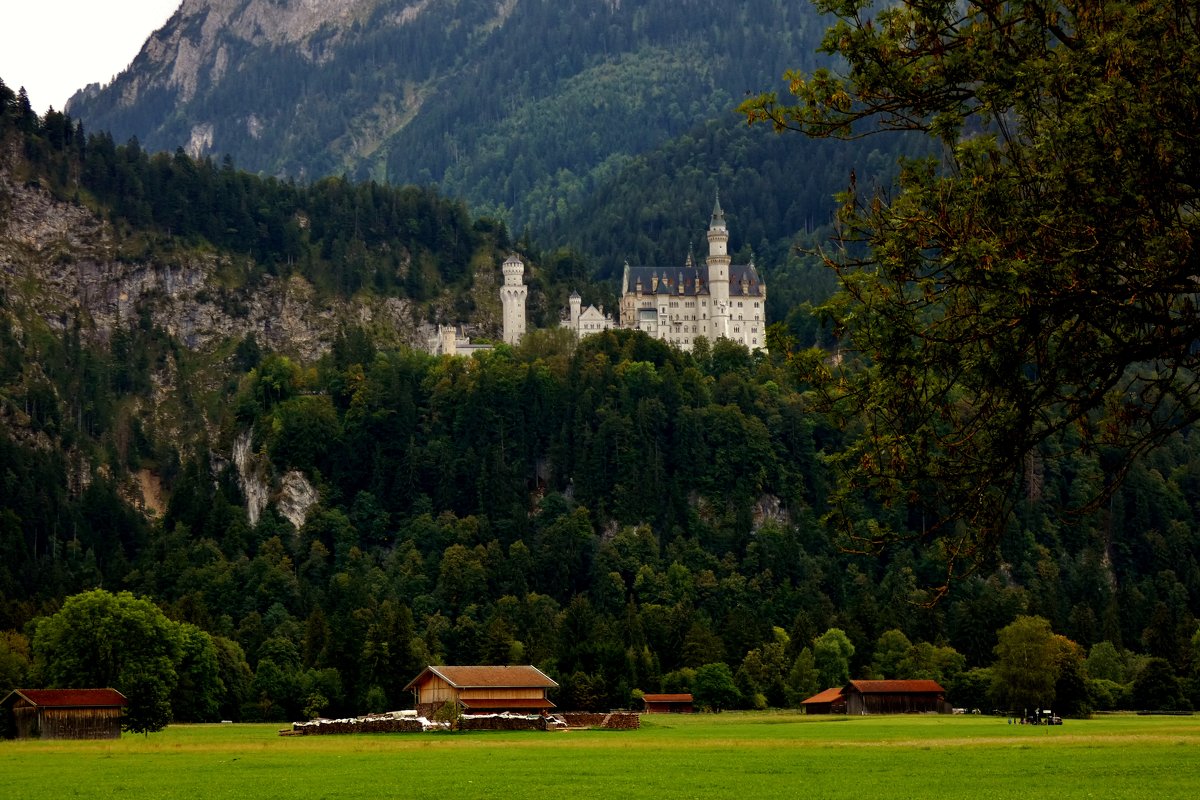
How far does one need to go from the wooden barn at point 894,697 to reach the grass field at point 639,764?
2879cm

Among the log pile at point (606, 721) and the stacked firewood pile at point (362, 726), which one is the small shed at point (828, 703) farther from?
the stacked firewood pile at point (362, 726)

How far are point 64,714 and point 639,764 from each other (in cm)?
4371

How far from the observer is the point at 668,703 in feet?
469

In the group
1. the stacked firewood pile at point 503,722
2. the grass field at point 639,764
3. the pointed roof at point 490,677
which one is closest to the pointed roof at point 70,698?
the grass field at point 639,764

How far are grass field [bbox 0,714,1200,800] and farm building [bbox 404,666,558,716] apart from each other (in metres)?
15.2

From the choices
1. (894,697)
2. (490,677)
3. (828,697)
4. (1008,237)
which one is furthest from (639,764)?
(894,697)

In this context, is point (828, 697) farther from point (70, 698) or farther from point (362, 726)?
point (70, 698)

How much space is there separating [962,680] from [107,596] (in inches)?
2461

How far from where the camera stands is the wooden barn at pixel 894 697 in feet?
414

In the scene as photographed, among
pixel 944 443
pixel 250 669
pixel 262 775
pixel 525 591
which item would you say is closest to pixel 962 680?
pixel 250 669

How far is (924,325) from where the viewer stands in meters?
26.5

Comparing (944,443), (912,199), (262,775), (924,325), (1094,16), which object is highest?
(1094,16)

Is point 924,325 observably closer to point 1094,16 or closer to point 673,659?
point 1094,16

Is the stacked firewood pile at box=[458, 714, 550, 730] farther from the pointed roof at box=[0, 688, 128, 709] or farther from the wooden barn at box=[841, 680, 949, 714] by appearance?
the wooden barn at box=[841, 680, 949, 714]
